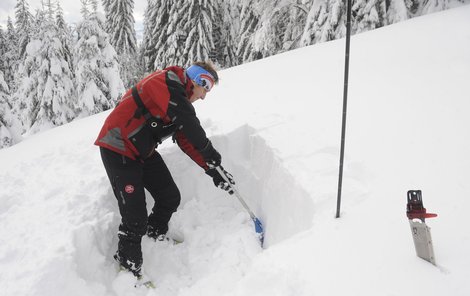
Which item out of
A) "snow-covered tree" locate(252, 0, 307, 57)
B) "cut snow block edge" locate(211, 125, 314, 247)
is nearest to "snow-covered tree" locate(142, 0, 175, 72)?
"snow-covered tree" locate(252, 0, 307, 57)

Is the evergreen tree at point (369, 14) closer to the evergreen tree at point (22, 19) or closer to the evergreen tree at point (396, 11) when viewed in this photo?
the evergreen tree at point (396, 11)

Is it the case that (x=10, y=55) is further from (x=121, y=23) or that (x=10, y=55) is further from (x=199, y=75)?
(x=199, y=75)

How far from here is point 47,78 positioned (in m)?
16.8

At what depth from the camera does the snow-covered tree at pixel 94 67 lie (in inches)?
633

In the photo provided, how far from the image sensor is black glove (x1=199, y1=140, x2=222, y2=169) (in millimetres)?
3514

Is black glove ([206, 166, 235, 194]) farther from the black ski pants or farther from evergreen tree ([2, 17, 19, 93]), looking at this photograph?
evergreen tree ([2, 17, 19, 93])

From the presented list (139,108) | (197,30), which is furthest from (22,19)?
(139,108)

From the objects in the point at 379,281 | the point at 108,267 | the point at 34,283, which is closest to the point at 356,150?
the point at 379,281

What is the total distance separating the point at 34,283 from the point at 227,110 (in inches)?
148

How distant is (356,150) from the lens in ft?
12.5

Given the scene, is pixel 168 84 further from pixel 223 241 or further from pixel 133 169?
pixel 223 241

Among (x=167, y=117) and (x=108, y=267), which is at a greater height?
(x=167, y=117)

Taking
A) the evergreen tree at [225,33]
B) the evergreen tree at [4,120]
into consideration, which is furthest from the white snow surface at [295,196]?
the evergreen tree at [225,33]

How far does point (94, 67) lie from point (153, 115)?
14.5 m
